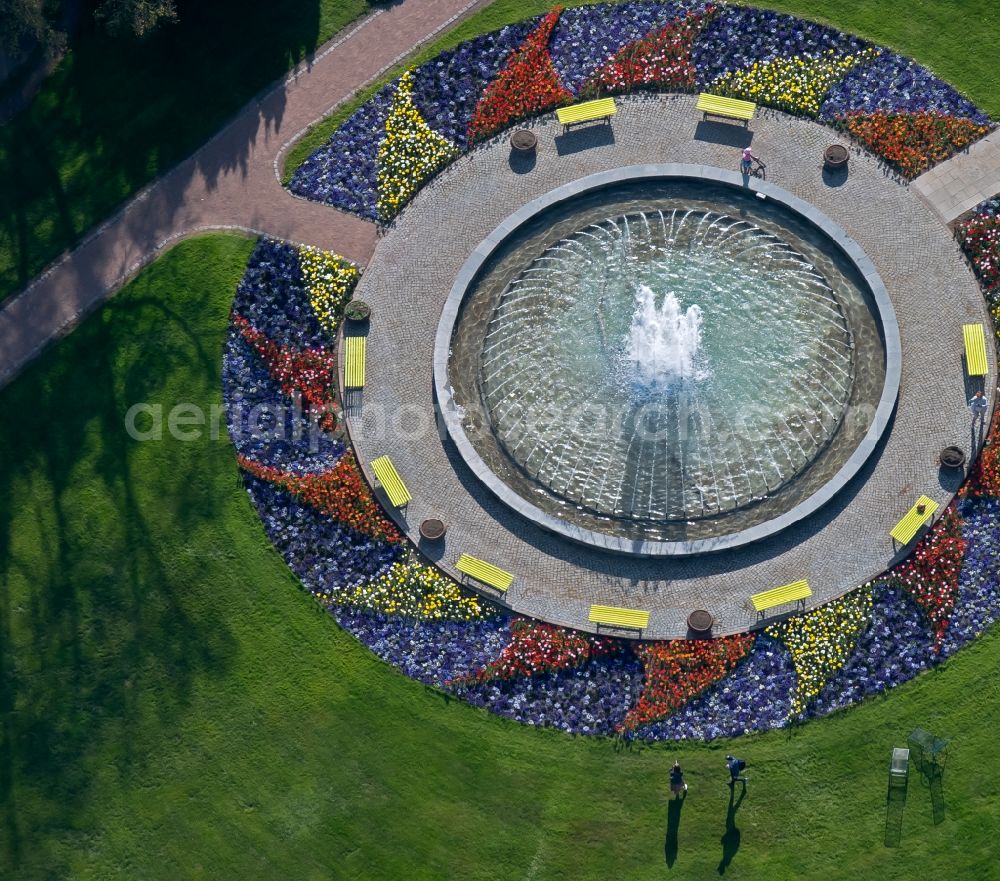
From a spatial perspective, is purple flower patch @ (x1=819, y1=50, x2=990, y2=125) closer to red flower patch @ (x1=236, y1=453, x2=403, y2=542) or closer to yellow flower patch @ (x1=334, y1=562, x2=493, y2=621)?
red flower patch @ (x1=236, y1=453, x2=403, y2=542)

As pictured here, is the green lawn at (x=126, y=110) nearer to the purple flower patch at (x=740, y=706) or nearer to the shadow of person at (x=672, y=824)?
the purple flower patch at (x=740, y=706)

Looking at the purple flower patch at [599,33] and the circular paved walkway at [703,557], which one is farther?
the purple flower patch at [599,33]

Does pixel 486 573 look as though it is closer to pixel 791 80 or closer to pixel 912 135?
pixel 791 80

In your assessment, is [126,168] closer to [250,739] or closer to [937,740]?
[250,739]

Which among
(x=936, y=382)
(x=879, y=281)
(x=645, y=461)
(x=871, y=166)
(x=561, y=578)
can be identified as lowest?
(x=561, y=578)

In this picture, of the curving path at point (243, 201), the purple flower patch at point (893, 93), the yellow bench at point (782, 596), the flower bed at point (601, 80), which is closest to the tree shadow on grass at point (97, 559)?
the curving path at point (243, 201)

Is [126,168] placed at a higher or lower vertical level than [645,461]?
higher

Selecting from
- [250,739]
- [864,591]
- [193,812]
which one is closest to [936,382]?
[864,591]
